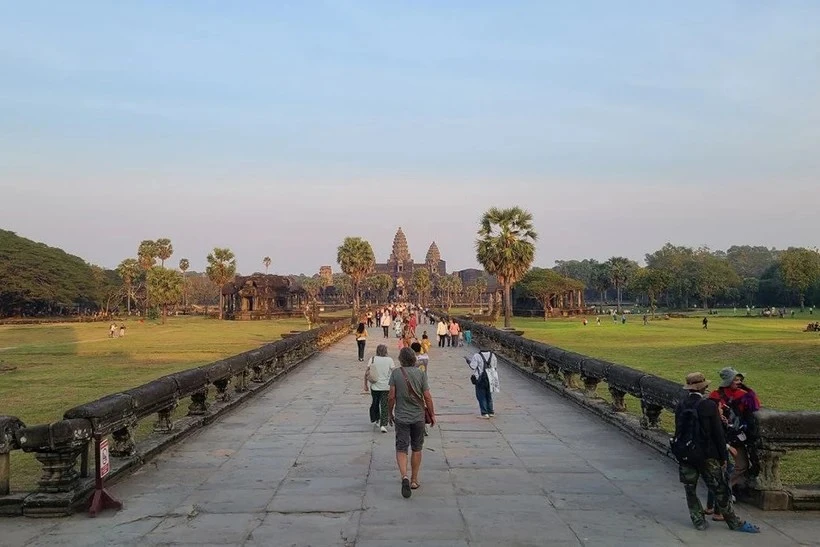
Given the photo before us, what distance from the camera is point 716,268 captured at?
377 ft

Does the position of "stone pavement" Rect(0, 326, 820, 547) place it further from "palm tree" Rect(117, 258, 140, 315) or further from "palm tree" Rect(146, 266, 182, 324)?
"palm tree" Rect(117, 258, 140, 315)

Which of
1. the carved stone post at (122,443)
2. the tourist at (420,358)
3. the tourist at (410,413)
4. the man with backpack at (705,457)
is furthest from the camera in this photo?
the tourist at (420,358)

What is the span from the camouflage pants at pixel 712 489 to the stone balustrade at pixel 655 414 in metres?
0.70

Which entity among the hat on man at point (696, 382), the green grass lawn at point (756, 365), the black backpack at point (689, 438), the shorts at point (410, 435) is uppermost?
the hat on man at point (696, 382)

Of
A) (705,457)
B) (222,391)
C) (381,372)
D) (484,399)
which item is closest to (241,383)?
(222,391)

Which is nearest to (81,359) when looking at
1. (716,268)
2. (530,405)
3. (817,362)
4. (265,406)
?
(265,406)

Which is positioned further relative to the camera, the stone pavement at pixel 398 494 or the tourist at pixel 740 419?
the tourist at pixel 740 419

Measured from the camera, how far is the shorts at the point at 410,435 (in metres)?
7.53

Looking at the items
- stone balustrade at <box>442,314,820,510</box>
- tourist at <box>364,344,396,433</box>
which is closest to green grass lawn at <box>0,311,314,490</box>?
tourist at <box>364,344,396,433</box>

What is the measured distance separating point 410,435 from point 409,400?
37cm

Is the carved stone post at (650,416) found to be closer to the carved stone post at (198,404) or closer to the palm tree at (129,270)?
the carved stone post at (198,404)

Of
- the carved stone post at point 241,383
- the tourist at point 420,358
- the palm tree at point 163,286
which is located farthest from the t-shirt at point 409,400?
the palm tree at point 163,286

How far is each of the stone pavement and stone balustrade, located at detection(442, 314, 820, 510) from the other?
22 cm

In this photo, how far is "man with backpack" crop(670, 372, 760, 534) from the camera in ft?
19.7
